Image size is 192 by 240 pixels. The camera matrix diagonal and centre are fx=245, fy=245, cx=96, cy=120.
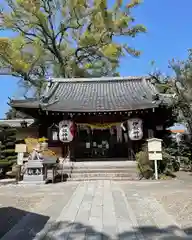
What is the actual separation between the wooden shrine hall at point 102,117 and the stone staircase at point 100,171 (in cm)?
166

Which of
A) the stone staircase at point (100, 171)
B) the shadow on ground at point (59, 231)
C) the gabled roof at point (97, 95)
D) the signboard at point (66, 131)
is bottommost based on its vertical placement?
the shadow on ground at point (59, 231)

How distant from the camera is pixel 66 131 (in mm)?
13578

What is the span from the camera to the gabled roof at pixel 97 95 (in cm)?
1330

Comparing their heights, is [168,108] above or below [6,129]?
above

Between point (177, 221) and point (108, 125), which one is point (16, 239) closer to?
point (177, 221)

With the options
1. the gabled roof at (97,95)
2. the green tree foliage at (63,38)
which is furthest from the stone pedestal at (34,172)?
the green tree foliage at (63,38)

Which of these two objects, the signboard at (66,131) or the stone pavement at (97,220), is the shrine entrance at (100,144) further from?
the stone pavement at (97,220)

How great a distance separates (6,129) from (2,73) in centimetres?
1125

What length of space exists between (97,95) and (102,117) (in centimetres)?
215

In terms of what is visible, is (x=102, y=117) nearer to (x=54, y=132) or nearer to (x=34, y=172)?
(x=54, y=132)

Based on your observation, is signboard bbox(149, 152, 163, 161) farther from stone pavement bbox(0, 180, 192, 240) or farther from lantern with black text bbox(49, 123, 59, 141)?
lantern with black text bbox(49, 123, 59, 141)

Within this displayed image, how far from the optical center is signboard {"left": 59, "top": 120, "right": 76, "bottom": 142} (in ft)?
44.5

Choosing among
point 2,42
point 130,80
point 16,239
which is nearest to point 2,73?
point 2,42

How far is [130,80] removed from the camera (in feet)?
59.3
